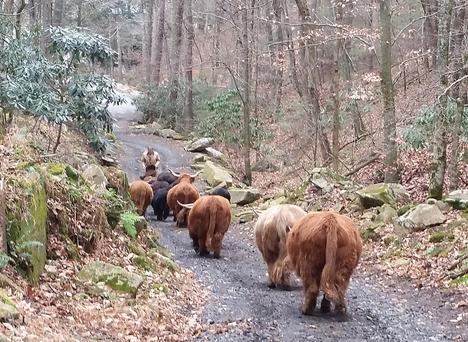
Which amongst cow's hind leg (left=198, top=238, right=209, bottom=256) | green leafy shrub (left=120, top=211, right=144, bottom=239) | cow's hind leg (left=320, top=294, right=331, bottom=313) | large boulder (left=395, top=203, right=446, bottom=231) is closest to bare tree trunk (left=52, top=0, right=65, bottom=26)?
cow's hind leg (left=198, top=238, right=209, bottom=256)

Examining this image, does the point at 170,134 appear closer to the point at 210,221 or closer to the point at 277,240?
A: the point at 210,221

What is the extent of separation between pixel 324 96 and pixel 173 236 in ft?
46.6

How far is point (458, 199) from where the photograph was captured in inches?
523

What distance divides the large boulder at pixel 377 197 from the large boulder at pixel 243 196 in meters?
5.83

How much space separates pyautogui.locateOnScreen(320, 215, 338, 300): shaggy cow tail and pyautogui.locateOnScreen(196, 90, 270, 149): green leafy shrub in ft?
70.3

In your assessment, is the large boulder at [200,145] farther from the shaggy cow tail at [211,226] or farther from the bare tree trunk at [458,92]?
the shaggy cow tail at [211,226]

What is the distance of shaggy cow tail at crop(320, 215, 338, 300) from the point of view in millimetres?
7859

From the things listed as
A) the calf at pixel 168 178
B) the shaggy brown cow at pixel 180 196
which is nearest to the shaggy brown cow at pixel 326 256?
the shaggy brown cow at pixel 180 196

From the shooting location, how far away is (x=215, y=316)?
8.26 metres

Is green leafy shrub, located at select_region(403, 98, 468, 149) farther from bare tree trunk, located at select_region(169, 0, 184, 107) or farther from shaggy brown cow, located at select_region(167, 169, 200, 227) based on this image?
bare tree trunk, located at select_region(169, 0, 184, 107)

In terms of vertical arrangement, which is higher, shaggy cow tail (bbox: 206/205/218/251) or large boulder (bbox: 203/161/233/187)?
shaggy cow tail (bbox: 206/205/218/251)

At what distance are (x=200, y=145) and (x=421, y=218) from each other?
1952 centimetres

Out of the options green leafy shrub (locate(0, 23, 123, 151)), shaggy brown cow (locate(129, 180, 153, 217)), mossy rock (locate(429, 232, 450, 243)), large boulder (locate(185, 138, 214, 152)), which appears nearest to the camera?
mossy rock (locate(429, 232, 450, 243))

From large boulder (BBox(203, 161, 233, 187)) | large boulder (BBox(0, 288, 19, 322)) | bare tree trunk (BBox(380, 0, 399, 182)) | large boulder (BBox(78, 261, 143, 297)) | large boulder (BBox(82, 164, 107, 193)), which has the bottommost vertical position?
large boulder (BBox(203, 161, 233, 187))
